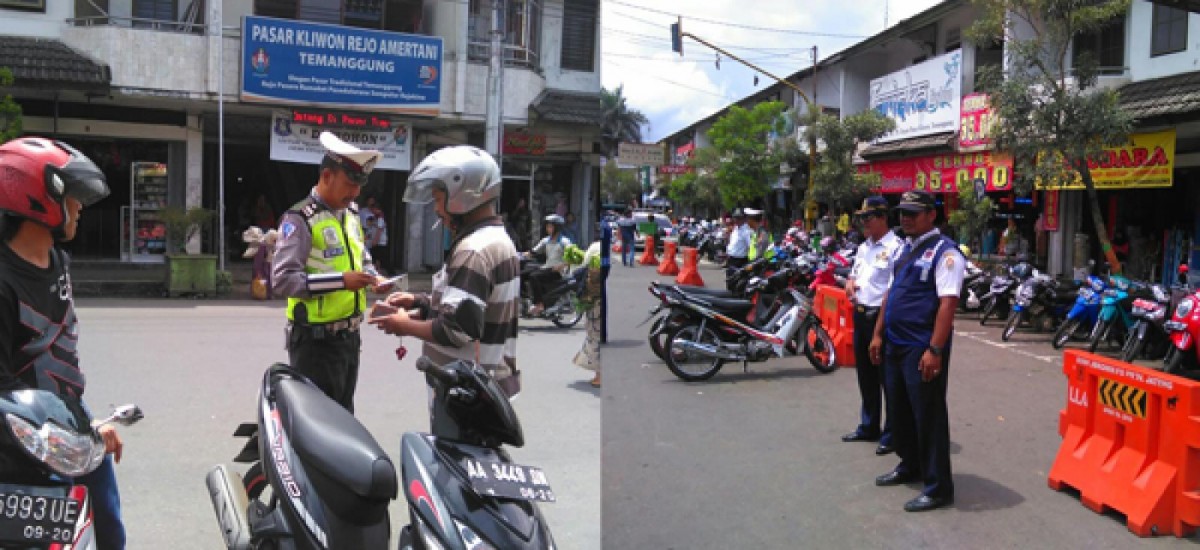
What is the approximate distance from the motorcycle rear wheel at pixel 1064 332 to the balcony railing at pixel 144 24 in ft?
40.0

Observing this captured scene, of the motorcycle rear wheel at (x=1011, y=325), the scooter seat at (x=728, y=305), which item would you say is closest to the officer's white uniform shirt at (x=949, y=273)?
the scooter seat at (x=728, y=305)

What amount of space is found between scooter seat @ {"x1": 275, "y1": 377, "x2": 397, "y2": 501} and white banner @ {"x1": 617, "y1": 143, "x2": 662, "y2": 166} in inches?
45.1

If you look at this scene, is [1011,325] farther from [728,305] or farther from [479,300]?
[479,300]

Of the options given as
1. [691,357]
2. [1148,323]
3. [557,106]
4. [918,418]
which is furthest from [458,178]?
[557,106]

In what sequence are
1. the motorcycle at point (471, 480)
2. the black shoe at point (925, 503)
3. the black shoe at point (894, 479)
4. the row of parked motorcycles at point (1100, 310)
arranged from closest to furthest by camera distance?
the motorcycle at point (471, 480) → the black shoe at point (925, 503) → the black shoe at point (894, 479) → the row of parked motorcycles at point (1100, 310)

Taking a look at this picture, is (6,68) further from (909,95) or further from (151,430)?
(909,95)

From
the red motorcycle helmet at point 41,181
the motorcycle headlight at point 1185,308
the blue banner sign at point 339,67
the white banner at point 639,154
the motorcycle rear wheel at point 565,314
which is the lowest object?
the motorcycle rear wheel at point 565,314

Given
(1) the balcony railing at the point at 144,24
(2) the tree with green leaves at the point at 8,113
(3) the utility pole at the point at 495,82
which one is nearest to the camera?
(2) the tree with green leaves at the point at 8,113

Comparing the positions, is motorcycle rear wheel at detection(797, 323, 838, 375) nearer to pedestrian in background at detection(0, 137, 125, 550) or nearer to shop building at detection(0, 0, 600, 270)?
shop building at detection(0, 0, 600, 270)

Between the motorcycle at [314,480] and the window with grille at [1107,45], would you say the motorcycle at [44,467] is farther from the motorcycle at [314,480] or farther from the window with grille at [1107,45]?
the window with grille at [1107,45]

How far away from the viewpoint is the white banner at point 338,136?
14.2 meters

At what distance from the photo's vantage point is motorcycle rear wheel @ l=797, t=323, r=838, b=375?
783 centimetres

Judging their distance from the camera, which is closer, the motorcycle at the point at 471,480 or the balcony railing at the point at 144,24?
the motorcycle at the point at 471,480

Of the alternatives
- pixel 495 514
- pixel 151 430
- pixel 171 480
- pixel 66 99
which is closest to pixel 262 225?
pixel 66 99
